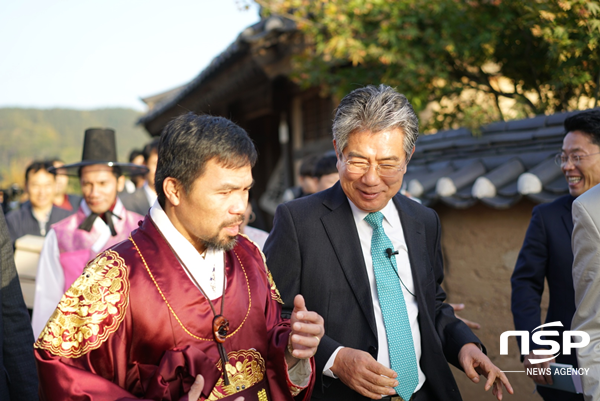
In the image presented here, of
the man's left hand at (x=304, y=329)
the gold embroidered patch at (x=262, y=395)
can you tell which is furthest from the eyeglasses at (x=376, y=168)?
the gold embroidered patch at (x=262, y=395)

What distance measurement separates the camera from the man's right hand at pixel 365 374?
2002 millimetres

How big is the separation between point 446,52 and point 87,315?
501cm

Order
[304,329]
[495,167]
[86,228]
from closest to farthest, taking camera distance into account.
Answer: [304,329], [86,228], [495,167]

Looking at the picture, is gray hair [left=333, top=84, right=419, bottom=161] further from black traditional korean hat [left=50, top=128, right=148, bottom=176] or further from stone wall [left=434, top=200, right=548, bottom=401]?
black traditional korean hat [left=50, top=128, right=148, bottom=176]

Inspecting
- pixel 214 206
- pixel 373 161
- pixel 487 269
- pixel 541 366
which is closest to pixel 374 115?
pixel 373 161

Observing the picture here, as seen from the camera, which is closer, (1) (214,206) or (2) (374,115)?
(1) (214,206)

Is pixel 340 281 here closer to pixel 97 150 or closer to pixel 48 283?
pixel 48 283

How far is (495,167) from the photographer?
454cm

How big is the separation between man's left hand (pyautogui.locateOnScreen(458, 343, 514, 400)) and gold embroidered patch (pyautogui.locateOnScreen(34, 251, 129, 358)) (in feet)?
4.97

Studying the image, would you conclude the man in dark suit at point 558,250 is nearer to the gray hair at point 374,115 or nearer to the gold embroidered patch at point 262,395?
the gray hair at point 374,115

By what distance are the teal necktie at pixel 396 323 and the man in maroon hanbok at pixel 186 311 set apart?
1.44 feet

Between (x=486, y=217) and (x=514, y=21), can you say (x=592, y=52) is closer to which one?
(x=514, y=21)

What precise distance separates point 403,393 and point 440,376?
23 centimetres

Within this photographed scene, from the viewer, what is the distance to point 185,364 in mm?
1814
